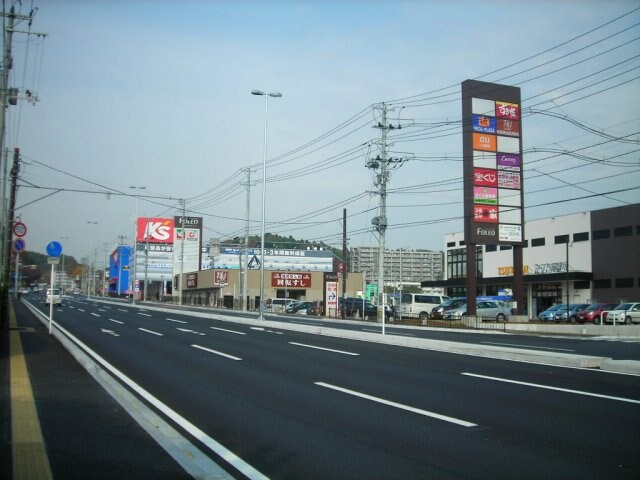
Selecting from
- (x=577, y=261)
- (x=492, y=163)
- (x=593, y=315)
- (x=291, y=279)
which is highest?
(x=492, y=163)

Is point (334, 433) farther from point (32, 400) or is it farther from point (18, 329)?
point (18, 329)

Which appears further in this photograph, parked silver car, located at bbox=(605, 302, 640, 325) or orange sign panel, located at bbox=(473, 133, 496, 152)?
orange sign panel, located at bbox=(473, 133, 496, 152)

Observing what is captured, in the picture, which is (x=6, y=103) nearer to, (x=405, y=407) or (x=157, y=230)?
(x=405, y=407)

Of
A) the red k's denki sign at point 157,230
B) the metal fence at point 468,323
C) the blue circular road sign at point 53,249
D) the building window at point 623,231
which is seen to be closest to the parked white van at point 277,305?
the metal fence at point 468,323

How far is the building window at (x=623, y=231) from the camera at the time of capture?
5466 centimetres

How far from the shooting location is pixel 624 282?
180 ft

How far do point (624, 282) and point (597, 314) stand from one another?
1630cm

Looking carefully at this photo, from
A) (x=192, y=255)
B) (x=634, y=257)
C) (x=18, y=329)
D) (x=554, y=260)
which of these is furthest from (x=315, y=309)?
(x=192, y=255)

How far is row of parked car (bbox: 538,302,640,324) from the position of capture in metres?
39.0

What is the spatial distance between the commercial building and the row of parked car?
17.5ft

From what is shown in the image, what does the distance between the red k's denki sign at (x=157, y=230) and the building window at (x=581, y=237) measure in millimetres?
74744

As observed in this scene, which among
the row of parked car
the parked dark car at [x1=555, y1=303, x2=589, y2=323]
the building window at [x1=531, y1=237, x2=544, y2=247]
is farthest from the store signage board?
the building window at [x1=531, y1=237, x2=544, y2=247]

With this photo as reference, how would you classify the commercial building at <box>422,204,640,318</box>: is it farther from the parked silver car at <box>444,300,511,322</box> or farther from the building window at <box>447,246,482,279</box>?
the parked silver car at <box>444,300,511,322</box>

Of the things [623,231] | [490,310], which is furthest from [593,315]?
[623,231]
